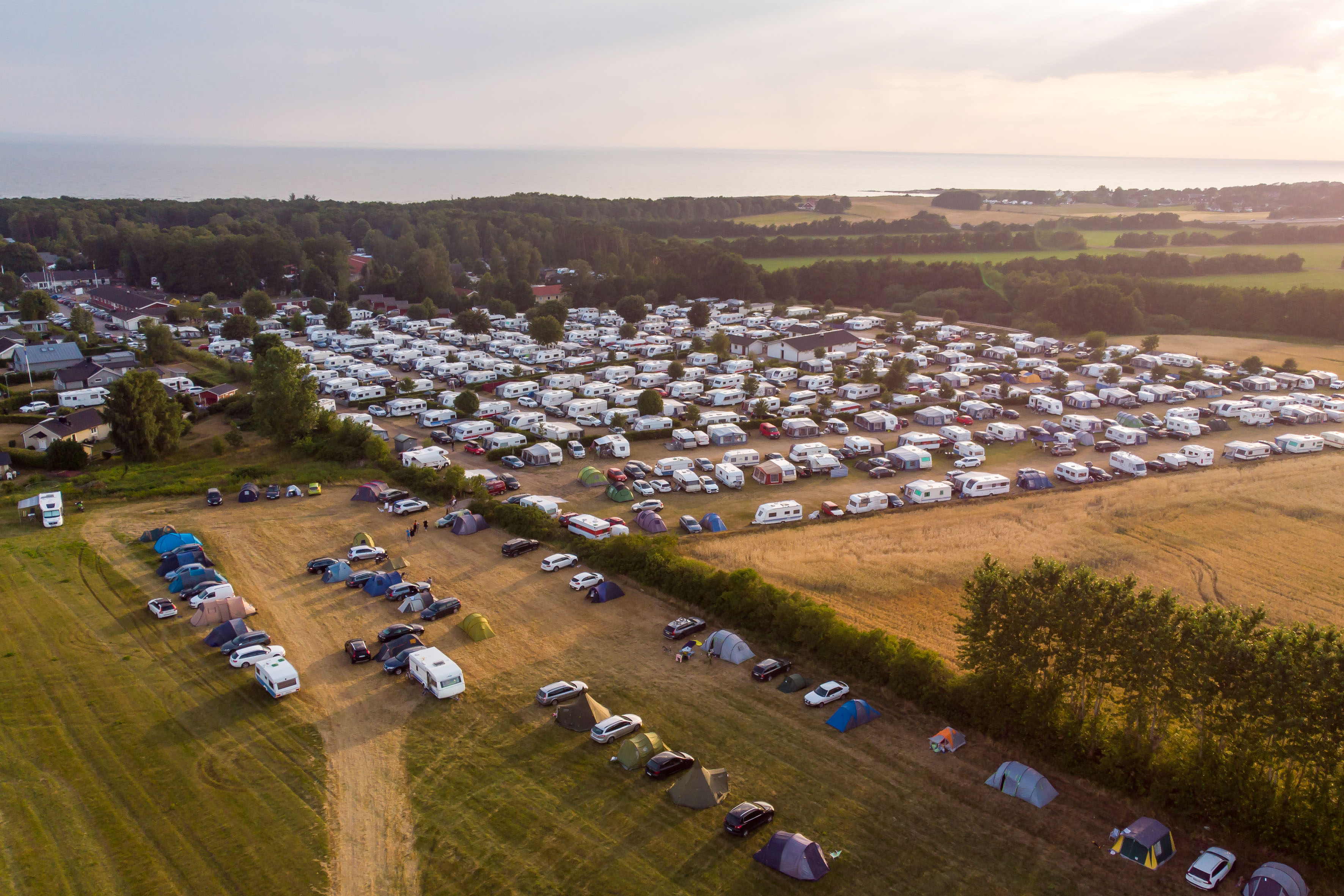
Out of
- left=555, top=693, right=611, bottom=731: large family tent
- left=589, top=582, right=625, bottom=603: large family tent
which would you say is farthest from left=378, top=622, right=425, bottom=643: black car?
left=555, top=693, right=611, bottom=731: large family tent

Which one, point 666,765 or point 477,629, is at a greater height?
point 477,629

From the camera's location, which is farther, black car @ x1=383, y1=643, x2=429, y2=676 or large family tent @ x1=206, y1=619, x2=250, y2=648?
large family tent @ x1=206, y1=619, x2=250, y2=648

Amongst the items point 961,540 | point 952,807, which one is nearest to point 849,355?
point 961,540

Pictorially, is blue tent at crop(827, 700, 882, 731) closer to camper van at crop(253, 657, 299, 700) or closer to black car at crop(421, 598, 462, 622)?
black car at crop(421, 598, 462, 622)

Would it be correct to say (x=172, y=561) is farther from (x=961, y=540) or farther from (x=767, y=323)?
(x=767, y=323)

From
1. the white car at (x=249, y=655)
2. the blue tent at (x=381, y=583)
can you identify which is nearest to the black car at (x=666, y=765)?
the white car at (x=249, y=655)

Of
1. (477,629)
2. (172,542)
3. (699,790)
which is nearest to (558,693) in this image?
(477,629)

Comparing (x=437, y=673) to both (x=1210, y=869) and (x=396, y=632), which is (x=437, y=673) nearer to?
(x=396, y=632)
